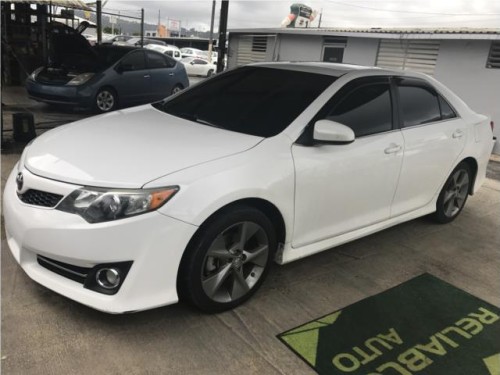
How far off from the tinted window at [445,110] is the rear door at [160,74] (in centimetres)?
696

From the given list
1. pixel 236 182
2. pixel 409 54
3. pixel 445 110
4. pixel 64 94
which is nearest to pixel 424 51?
pixel 409 54

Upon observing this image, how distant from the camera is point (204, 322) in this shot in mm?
2707

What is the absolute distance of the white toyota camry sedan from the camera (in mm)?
2348

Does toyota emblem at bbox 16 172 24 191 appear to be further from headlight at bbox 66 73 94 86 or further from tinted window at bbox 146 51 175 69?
tinted window at bbox 146 51 175 69

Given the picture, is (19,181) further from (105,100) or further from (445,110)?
(105,100)

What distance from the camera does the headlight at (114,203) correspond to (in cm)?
231

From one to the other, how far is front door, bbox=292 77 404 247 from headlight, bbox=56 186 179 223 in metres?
0.98

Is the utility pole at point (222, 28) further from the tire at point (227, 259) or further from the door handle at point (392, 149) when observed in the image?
the tire at point (227, 259)

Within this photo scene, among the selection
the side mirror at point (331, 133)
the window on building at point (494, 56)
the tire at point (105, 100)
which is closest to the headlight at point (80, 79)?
the tire at point (105, 100)

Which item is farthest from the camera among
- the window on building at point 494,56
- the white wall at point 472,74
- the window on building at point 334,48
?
the window on building at point 334,48

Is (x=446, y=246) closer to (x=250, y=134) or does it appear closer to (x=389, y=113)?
(x=389, y=113)

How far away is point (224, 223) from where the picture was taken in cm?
257

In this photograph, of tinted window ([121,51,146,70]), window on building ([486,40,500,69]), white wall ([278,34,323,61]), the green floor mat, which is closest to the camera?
the green floor mat

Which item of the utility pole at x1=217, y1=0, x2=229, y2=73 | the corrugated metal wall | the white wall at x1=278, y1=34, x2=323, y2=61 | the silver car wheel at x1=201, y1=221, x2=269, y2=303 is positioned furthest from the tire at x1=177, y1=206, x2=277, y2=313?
the white wall at x1=278, y1=34, x2=323, y2=61
